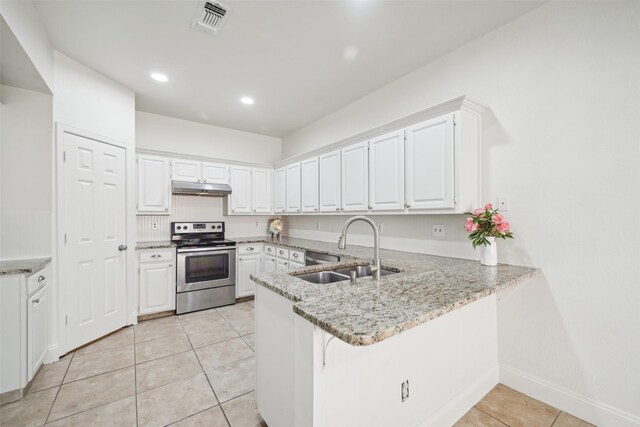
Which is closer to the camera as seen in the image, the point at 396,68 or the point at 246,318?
the point at 396,68

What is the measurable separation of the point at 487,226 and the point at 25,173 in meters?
3.73

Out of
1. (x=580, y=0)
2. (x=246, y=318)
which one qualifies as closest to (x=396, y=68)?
(x=580, y=0)

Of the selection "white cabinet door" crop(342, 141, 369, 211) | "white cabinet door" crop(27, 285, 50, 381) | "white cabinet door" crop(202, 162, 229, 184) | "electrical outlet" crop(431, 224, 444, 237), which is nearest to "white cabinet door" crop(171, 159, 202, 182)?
"white cabinet door" crop(202, 162, 229, 184)

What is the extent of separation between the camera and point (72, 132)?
2.51 metres

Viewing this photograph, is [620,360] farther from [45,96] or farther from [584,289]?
[45,96]

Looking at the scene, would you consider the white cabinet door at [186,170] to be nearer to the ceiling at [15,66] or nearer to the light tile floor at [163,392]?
the ceiling at [15,66]

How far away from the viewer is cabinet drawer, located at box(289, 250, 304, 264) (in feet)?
11.1

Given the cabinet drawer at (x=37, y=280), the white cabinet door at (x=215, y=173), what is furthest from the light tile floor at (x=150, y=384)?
the white cabinet door at (x=215, y=173)

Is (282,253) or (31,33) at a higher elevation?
(31,33)

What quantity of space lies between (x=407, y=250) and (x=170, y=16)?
2857 mm

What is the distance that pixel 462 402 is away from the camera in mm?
1761

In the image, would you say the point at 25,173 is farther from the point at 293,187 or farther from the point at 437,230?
the point at 437,230

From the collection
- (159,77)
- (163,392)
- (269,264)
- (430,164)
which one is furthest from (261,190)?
(163,392)

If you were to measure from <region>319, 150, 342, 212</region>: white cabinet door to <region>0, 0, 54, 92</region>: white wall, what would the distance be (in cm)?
266
